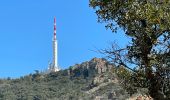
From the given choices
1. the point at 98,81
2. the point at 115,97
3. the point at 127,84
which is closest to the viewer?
the point at 127,84

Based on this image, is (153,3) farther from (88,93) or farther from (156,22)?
(88,93)

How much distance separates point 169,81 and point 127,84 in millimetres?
1631

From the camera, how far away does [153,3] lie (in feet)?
58.3

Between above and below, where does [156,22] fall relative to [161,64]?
above

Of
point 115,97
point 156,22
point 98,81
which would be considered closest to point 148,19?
point 156,22

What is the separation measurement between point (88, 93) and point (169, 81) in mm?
166124

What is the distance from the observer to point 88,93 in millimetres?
183375

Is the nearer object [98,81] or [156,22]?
[156,22]

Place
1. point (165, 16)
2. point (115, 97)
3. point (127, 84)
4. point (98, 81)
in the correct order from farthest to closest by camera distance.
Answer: point (98, 81)
point (115, 97)
point (127, 84)
point (165, 16)

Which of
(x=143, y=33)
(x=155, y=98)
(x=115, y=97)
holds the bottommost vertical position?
(x=155, y=98)

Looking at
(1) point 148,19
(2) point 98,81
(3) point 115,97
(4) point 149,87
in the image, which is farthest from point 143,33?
(2) point 98,81

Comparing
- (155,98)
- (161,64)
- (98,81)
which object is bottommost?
(155,98)

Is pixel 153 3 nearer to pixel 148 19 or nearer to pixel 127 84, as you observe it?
pixel 148 19

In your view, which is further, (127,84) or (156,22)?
(127,84)
